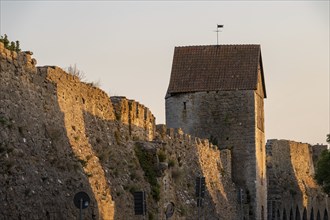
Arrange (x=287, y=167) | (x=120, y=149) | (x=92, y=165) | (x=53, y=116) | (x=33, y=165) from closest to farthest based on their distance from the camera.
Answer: (x=33, y=165)
(x=53, y=116)
(x=92, y=165)
(x=120, y=149)
(x=287, y=167)

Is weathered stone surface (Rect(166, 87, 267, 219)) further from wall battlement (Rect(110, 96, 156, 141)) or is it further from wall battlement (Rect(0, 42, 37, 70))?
wall battlement (Rect(0, 42, 37, 70))

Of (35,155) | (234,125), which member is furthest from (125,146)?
(234,125)

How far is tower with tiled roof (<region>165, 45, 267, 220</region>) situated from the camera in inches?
2650

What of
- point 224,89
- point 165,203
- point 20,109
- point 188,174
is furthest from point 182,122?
point 20,109

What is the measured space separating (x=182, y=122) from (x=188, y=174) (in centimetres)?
1761

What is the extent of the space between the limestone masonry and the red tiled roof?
90 mm

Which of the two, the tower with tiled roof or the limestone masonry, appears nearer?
the limestone masonry

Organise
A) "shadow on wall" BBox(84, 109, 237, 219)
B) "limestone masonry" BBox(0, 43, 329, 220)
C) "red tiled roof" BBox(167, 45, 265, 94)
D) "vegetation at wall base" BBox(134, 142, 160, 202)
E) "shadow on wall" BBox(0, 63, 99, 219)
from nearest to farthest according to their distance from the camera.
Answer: "shadow on wall" BBox(0, 63, 99, 219) < "limestone masonry" BBox(0, 43, 329, 220) < "shadow on wall" BBox(84, 109, 237, 219) < "vegetation at wall base" BBox(134, 142, 160, 202) < "red tiled roof" BBox(167, 45, 265, 94)

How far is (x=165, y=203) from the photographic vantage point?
42406mm

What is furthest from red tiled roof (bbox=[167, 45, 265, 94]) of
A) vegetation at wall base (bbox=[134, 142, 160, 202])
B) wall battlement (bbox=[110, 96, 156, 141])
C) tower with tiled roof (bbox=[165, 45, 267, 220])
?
vegetation at wall base (bbox=[134, 142, 160, 202])

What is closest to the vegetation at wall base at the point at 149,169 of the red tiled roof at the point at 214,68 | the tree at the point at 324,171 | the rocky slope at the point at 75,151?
the rocky slope at the point at 75,151

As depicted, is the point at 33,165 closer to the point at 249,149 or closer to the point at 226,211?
the point at 226,211

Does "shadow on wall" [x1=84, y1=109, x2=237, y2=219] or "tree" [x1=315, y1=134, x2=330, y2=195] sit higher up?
"tree" [x1=315, y1=134, x2=330, y2=195]

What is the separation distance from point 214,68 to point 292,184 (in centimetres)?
1916
